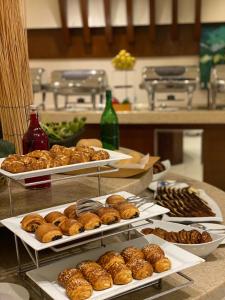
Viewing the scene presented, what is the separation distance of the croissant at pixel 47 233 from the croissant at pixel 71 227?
0.05 feet

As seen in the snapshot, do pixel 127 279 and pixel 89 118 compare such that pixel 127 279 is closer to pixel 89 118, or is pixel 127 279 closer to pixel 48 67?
pixel 89 118

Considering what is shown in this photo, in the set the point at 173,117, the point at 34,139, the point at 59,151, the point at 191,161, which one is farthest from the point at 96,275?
the point at 191,161

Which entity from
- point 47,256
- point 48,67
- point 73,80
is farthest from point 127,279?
point 48,67

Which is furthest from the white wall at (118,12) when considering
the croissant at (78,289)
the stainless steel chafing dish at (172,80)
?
the croissant at (78,289)

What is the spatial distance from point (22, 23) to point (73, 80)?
308 cm

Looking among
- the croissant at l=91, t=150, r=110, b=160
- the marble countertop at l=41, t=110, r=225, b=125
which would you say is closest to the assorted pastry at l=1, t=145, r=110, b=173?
the croissant at l=91, t=150, r=110, b=160

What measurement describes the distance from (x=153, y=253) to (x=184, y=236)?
33 centimetres

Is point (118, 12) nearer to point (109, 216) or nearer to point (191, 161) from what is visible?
point (191, 161)

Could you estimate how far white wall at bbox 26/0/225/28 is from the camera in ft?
16.9

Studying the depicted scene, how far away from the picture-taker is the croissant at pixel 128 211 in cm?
104

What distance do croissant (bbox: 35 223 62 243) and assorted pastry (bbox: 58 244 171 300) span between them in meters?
0.10

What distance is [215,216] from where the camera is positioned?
160 centimetres

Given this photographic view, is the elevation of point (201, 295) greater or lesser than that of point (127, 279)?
lesser

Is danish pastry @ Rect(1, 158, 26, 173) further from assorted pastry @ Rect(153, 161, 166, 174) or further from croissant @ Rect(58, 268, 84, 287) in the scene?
assorted pastry @ Rect(153, 161, 166, 174)
